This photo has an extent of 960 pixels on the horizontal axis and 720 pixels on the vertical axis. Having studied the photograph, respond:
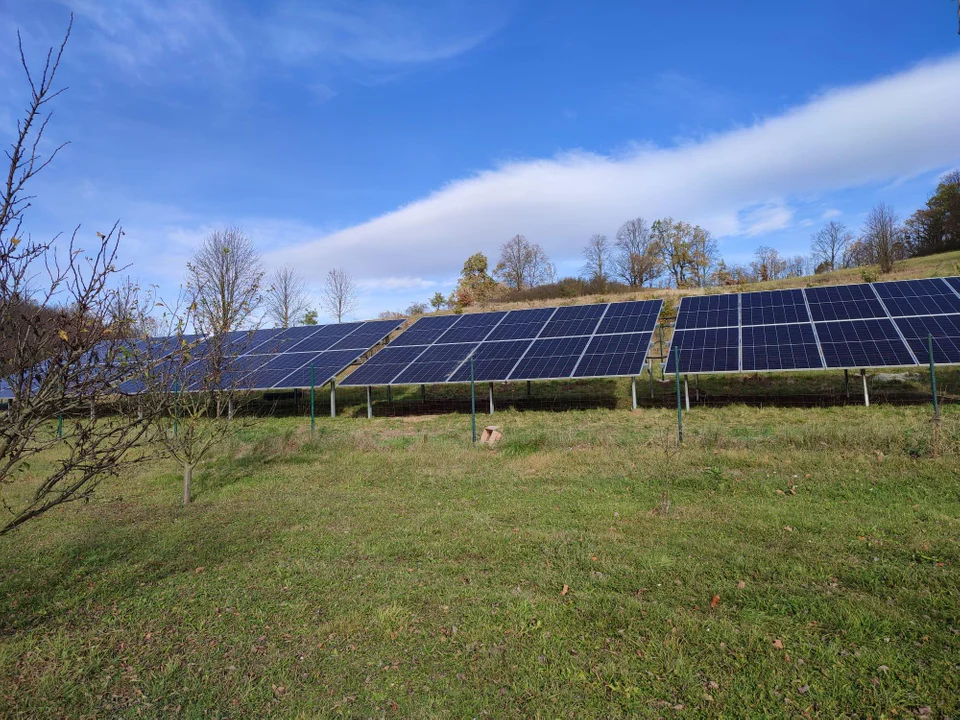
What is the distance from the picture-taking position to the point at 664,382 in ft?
74.2

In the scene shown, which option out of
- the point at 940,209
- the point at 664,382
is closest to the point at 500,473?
the point at 664,382

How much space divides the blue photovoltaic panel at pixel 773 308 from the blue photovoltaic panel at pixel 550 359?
6.04 meters

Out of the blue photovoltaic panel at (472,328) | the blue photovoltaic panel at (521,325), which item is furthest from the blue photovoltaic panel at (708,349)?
the blue photovoltaic panel at (472,328)

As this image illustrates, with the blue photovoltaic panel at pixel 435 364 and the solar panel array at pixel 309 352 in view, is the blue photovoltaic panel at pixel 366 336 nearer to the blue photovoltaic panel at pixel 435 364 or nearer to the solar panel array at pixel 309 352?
the solar panel array at pixel 309 352

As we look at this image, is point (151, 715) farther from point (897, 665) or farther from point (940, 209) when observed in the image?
point (940, 209)

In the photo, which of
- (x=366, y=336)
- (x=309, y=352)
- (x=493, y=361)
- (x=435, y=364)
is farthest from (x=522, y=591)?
(x=366, y=336)

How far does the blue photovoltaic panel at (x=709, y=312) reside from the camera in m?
20.3

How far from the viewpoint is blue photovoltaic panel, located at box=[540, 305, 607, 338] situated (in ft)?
70.6

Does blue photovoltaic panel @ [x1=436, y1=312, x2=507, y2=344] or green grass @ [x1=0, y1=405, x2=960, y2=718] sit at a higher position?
blue photovoltaic panel @ [x1=436, y1=312, x2=507, y2=344]

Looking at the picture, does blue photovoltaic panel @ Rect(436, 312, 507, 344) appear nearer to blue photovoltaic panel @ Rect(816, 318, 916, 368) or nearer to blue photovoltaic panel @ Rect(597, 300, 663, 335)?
blue photovoltaic panel @ Rect(597, 300, 663, 335)

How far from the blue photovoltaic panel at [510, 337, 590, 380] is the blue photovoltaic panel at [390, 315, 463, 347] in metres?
5.06

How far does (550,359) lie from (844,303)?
1074cm

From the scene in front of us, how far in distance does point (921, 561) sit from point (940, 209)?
6376 centimetres

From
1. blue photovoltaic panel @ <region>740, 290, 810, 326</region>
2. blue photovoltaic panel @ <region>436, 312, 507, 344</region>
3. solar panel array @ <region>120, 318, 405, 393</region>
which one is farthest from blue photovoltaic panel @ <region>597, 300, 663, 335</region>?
solar panel array @ <region>120, 318, 405, 393</region>
